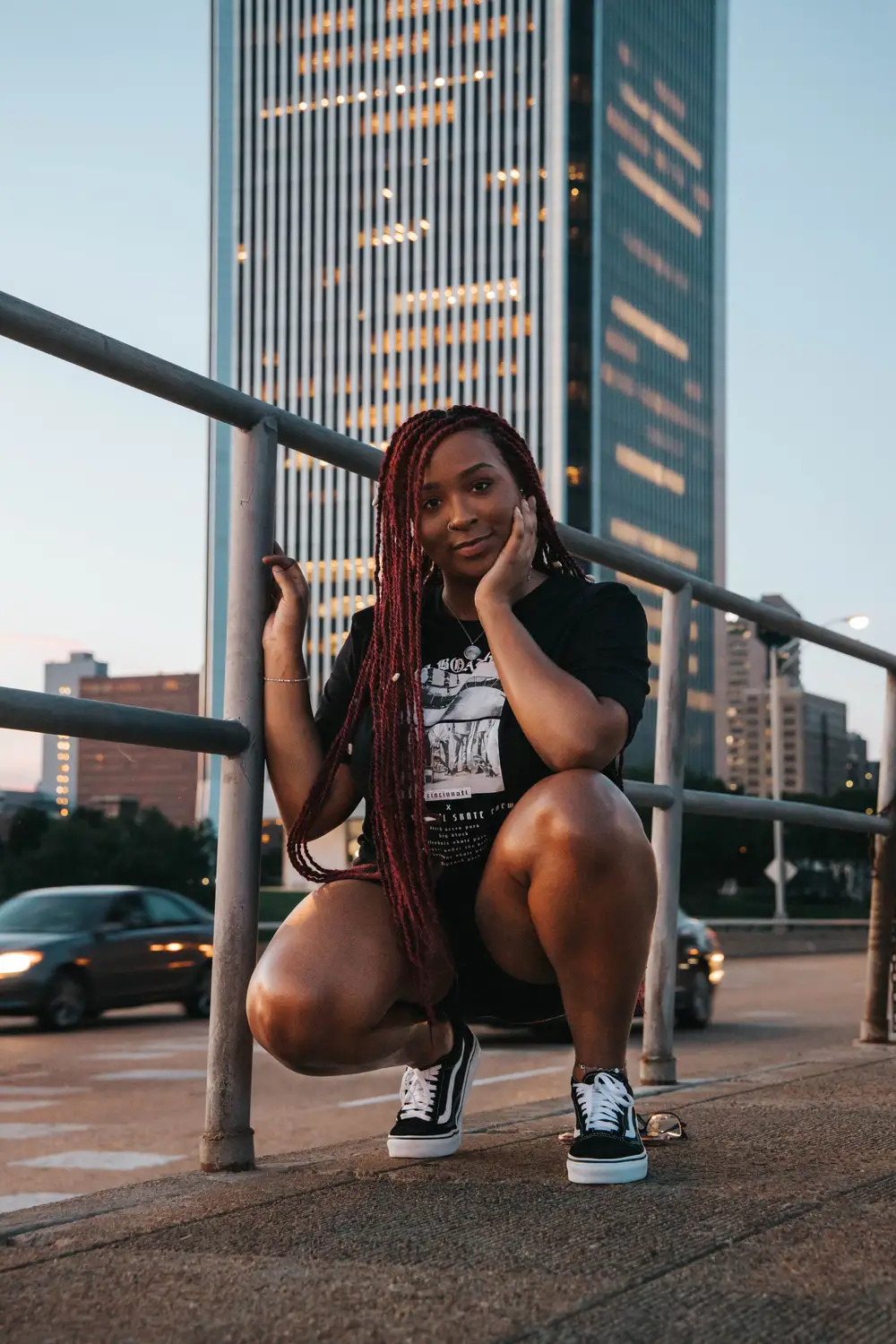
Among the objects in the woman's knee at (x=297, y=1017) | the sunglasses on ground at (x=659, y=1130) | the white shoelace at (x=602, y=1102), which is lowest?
the sunglasses on ground at (x=659, y=1130)

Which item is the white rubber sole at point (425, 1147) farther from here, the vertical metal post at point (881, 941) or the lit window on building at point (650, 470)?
the lit window on building at point (650, 470)

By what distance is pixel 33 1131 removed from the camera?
7.39m

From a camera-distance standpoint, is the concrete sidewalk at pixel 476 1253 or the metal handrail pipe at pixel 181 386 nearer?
the concrete sidewalk at pixel 476 1253

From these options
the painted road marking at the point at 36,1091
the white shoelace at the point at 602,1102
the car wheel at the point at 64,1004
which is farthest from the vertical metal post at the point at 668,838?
the car wheel at the point at 64,1004

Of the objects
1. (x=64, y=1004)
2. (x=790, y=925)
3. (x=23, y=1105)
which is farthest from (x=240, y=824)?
(x=790, y=925)

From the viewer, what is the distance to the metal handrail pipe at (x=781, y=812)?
13.9 ft

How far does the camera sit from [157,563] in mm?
3340

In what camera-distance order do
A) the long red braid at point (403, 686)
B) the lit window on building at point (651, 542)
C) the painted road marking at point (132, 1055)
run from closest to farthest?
the long red braid at point (403, 686) < the painted road marking at point (132, 1055) < the lit window on building at point (651, 542)

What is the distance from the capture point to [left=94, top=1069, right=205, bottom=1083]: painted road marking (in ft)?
30.9

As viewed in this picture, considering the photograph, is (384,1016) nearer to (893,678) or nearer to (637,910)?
(637,910)

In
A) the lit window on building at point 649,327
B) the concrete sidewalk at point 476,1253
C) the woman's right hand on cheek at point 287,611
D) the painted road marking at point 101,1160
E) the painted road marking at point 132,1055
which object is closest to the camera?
the concrete sidewalk at point 476,1253

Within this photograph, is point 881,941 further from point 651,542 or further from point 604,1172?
point 651,542

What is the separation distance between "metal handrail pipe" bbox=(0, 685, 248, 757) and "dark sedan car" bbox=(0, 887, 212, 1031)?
28.8ft

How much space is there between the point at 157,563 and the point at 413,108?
4099 inches
